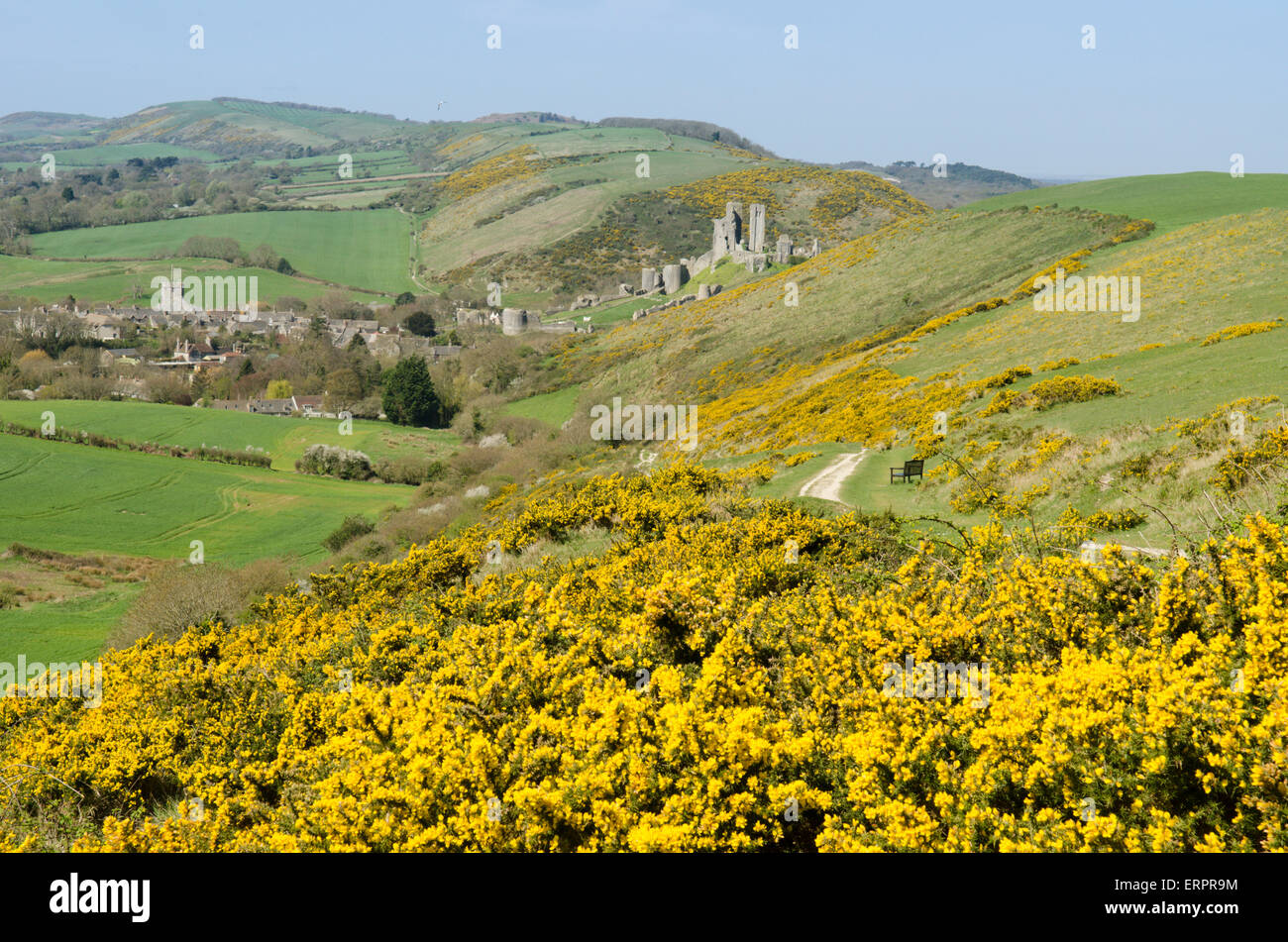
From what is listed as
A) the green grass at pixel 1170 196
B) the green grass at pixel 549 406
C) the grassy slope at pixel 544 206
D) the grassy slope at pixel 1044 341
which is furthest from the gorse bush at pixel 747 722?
the grassy slope at pixel 544 206

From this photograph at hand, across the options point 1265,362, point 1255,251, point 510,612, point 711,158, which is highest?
point 711,158

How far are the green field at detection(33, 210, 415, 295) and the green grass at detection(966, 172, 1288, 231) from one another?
105513 millimetres

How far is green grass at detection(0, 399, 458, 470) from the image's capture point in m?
64.6

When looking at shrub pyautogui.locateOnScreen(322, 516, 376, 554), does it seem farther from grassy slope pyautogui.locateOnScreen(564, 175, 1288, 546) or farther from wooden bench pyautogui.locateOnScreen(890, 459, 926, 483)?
wooden bench pyautogui.locateOnScreen(890, 459, 926, 483)

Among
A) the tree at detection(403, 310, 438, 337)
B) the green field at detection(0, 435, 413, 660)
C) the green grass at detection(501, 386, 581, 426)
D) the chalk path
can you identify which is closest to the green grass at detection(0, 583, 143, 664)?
the green field at detection(0, 435, 413, 660)

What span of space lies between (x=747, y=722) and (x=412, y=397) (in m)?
70.2

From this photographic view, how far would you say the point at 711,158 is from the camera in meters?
189

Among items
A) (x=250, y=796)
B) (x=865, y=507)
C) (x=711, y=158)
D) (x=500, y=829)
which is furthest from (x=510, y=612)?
(x=711, y=158)

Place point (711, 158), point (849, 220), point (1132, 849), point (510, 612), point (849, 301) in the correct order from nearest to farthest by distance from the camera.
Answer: point (1132, 849) < point (510, 612) < point (849, 301) < point (849, 220) < point (711, 158)

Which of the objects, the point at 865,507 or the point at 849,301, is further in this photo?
the point at 849,301

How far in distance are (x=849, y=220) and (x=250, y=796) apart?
5682 inches

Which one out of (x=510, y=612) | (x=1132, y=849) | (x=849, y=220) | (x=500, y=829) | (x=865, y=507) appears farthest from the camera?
(x=849, y=220)
